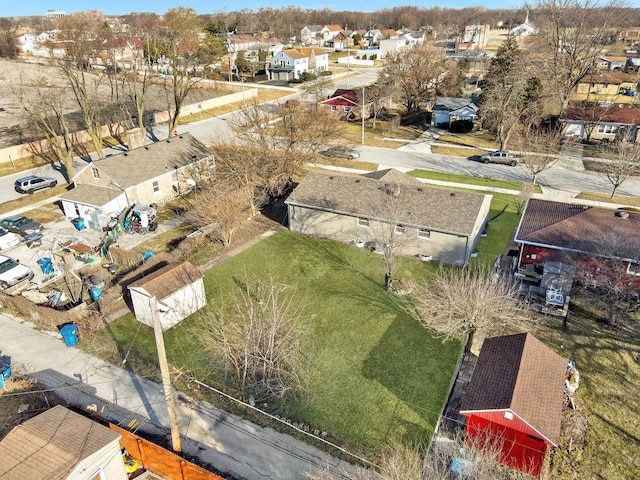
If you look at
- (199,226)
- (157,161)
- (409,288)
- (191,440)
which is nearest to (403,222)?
(409,288)

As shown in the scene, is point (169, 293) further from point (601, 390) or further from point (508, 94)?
point (508, 94)

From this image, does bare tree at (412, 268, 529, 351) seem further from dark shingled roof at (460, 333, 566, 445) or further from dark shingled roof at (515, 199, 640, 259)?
dark shingled roof at (515, 199, 640, 259)

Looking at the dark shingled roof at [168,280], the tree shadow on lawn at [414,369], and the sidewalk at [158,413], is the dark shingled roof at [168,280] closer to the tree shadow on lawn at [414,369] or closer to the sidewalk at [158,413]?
the sidewalk at [158,413]

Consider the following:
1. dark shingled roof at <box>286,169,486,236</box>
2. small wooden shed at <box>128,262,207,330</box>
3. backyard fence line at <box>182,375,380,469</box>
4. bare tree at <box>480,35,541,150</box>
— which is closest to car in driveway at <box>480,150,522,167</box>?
bare tree at <box>480,35,541,150</box>

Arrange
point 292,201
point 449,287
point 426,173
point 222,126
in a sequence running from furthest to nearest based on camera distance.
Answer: point 222,126, point 426,173, point 292,201, point 449,287

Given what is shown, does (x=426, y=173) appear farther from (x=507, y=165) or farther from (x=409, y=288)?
(x=409, y=288)

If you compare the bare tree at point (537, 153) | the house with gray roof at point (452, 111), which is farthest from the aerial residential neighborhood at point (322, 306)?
the house with gray roof at point (452, 111)
